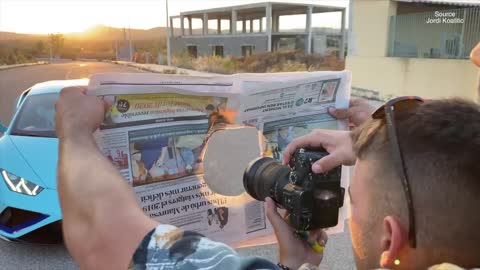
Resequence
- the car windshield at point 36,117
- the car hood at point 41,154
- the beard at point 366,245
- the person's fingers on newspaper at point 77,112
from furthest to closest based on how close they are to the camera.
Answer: the car windshield at point 36,117, the car hood at point 41,154, the person's fingers on newspaper at point 77,112, the beard at point 366,245

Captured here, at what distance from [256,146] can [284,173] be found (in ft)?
0.85

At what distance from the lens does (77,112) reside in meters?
1.06

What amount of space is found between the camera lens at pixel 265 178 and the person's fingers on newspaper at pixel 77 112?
0.46m

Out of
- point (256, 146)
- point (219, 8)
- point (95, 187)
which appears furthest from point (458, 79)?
point (219, 8)

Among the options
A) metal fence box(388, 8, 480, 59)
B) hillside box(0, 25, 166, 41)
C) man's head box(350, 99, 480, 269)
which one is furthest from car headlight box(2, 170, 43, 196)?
hillside box(0, 25, 166, 41)

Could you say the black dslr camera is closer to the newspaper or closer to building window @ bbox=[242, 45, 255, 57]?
the newspaper

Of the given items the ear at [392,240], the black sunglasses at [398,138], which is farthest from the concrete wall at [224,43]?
the ear at [392,240]

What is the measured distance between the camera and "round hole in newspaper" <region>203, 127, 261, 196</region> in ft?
4.64

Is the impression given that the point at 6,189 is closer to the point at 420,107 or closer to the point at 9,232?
the point at 9,232

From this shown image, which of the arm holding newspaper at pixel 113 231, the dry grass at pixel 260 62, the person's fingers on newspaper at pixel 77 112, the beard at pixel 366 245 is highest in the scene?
the person's fingers on newspaper at pixel 77 112

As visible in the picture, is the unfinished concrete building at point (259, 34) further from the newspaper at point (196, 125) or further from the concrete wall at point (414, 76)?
the newspaper at point (196, 125)

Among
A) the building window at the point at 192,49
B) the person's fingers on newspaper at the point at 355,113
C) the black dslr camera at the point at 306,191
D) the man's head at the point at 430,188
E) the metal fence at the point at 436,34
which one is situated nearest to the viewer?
the man's head at the point at 430,188

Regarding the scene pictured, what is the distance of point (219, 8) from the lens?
145 feet

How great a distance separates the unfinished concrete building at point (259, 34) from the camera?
40344 millimetres
